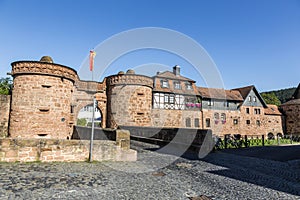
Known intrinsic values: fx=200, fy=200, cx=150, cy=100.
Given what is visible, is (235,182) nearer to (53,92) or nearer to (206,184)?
(206,184)

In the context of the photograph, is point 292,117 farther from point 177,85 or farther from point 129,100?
point 129,100

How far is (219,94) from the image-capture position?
32594mm

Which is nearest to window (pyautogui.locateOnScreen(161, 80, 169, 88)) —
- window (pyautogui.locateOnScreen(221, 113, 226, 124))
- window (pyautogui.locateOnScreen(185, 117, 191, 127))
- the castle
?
the castle

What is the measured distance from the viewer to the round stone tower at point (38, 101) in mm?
13641

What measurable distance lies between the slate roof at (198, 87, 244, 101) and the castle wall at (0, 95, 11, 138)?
24.0 metres

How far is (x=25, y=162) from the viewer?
19.9 feet

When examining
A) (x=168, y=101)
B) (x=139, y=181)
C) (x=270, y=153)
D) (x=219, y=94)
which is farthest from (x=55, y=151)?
(x=219, y=94)

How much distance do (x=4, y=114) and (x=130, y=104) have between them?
10013 mm

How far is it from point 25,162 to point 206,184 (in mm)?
5273

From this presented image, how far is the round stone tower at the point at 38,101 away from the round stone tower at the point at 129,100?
5.83 m

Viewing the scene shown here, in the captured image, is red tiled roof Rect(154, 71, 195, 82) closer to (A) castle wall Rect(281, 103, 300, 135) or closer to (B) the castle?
(B) the castle

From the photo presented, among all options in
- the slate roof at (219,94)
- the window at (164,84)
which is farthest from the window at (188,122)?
the window at (164,84)

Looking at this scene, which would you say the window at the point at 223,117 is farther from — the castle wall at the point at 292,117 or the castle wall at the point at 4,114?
the castle wall at the point at 4,114

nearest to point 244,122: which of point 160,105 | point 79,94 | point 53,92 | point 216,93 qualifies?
point 216,93
